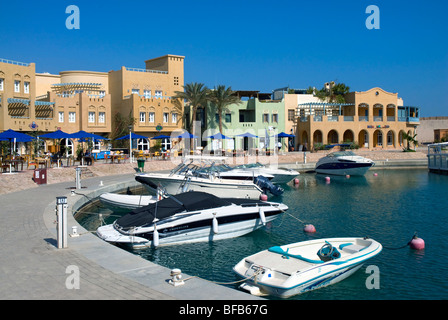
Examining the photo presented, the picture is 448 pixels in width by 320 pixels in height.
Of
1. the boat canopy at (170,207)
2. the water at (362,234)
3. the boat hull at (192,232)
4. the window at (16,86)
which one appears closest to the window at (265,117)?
the water at (362,234)

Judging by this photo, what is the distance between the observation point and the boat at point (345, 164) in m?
41.0

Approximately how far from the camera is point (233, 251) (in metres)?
15.1

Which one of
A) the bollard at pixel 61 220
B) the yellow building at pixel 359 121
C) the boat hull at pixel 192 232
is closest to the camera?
the bollard at pixel 61 220

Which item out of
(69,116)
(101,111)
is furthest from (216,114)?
(69,116)

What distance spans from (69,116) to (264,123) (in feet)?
85.5

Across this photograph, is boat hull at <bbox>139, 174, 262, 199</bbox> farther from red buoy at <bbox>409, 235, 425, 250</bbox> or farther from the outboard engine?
red buoy at <bbox>409, 235, 425, 250</bbox>

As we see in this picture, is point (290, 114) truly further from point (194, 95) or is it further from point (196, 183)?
point (196, 183)

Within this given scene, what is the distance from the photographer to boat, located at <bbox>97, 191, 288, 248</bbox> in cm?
1482

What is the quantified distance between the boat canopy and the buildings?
29.6m

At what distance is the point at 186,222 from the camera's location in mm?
15336

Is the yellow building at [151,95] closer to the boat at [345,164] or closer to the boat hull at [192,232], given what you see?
the boat at [345,164]

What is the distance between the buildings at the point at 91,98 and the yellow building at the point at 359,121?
19.2 m

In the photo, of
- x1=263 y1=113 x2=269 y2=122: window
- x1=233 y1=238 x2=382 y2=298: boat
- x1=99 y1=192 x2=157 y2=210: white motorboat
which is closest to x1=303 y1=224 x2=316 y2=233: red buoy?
x1=233 y1=238 x2=382 y2=298: boat

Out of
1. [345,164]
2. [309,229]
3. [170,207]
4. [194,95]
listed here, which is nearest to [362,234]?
[309,229]
